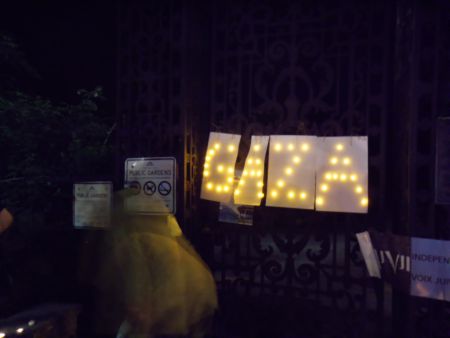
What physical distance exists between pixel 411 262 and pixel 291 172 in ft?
5.02

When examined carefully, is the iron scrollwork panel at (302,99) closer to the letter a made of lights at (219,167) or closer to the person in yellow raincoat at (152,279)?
the letter a made of lights at (219,167)

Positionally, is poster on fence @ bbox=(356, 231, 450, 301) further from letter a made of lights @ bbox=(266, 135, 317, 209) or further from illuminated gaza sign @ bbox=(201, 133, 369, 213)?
letter a made of lights @ bbox=(266, 135, 317, 209)

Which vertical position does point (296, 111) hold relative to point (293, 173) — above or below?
above

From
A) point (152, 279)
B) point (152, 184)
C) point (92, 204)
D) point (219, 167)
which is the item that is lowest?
point (152, 279)

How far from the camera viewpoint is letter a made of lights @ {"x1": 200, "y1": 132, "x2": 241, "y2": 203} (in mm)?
4902

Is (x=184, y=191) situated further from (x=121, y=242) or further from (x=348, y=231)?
(x=348, y=231)

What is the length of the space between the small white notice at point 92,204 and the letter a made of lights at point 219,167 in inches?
50.2

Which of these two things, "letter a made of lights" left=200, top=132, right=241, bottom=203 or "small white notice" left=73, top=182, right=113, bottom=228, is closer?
"letter a made of lights" left=200, top=132, right=241, bottom=203

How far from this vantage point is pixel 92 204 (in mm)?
5320

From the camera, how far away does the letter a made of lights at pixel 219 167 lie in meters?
4.90

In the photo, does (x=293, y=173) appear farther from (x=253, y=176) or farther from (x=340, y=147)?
(x=340, y=147)

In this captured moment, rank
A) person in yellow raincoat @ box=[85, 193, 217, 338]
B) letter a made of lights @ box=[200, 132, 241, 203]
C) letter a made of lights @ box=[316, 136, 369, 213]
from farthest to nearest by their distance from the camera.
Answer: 1. letter a made of lights @ box=[200, 132, 241, 203]
2. letter a made of lights @ box=[316, 136, 369, 213]
3. person in yellow raincoat @ box=[85, 193, 217, 338]

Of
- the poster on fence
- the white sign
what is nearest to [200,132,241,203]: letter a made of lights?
the white sign

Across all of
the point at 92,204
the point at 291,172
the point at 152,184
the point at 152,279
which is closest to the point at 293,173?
the point at 291,172
